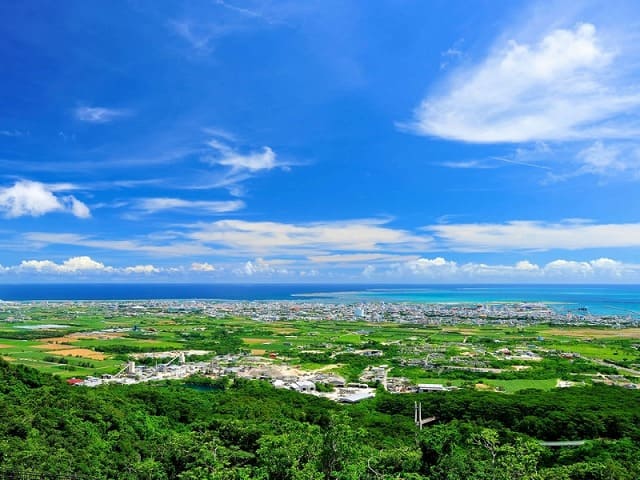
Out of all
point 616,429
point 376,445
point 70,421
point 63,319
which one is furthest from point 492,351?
point 63,319

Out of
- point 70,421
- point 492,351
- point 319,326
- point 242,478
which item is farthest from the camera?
point 319,326

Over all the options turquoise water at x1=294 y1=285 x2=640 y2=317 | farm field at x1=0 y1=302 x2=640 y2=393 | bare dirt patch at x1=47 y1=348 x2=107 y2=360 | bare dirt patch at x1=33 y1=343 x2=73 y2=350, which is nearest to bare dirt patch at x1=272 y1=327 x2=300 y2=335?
farm field at x1=0 y1=302 x2=640 y2=393

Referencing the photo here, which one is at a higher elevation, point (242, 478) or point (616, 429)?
point (242, 478)

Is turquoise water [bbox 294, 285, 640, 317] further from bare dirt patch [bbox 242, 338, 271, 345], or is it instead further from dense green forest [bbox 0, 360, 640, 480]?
dense green forest [bbox 0, 360, 640, 480]

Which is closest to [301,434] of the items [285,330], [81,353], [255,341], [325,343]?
[81,353]

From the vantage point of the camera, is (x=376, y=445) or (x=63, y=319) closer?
(x=376, y=445)

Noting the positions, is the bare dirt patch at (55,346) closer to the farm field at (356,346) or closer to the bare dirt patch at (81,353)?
the farm field at (356,346)

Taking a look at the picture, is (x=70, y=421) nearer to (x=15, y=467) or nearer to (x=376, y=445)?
(x=15, y=467)
